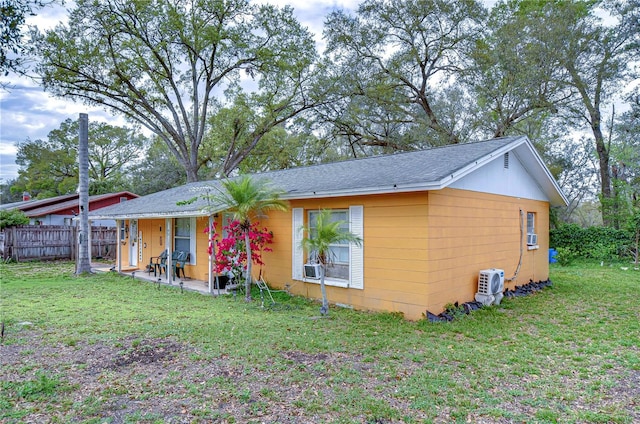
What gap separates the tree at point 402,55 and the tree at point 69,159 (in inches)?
831

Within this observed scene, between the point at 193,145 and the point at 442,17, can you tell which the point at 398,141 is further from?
the point at 193,145

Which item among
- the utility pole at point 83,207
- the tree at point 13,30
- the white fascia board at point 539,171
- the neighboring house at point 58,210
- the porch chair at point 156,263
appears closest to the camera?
the tree at point 13,30

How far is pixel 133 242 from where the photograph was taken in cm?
1355

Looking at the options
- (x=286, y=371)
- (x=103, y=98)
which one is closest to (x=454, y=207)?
(x=286, y=371)

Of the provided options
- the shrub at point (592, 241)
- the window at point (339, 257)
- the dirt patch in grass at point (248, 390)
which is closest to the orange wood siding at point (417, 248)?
the window at point (339, 257)

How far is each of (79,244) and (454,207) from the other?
38.3 ft

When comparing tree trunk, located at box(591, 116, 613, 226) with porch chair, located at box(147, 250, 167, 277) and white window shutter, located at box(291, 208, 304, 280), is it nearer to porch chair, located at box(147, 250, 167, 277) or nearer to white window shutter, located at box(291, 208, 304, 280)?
white window shutter, located at box(291, 208, 304, 280)

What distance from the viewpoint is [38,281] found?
35.5 feet

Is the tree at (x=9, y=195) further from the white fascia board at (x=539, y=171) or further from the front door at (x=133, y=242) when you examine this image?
the white fascia board at (x=539, y=171)

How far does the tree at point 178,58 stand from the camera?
59.4ft

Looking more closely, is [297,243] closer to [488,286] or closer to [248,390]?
[488,286]

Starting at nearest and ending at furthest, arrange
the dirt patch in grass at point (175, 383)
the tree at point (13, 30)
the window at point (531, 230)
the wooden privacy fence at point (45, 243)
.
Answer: the dirt patch in grass at point (175, 383)
the tree at point (13, 30)
the window at point (531, 230)
the wooden privacy fence at point (45, 243)

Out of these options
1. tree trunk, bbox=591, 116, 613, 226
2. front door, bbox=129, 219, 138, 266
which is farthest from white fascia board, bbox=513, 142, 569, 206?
front door, bbox=129, 219, 138, 266

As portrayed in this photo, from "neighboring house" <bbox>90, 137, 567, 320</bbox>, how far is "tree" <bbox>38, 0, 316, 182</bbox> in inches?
480
